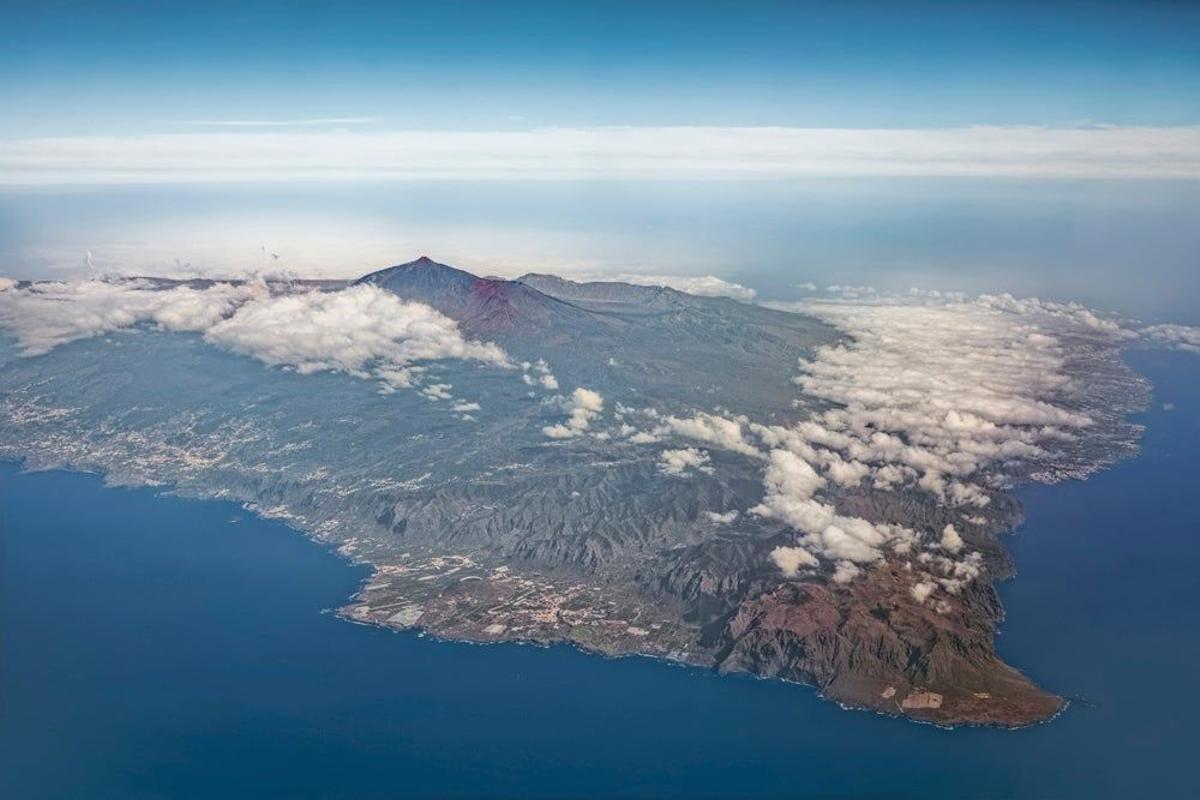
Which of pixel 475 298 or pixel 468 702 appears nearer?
pixel 468 702

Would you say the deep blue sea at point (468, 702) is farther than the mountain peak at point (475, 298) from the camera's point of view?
No

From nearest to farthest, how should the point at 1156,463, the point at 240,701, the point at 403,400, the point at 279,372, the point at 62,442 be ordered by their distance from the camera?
the point at 240,701, the point at 1156,463, the point at 62,442, the point at 403,400, the point at 279,372

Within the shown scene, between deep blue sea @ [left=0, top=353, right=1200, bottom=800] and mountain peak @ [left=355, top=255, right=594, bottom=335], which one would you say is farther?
mountain peak @ [left=355, top=255, right=594, bottom=335]

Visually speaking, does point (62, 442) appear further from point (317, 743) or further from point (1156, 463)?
point (1156, 463)

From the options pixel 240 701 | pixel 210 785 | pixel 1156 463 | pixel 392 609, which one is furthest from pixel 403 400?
pixel 1156 463

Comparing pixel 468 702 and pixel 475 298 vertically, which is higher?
pixel 475 298

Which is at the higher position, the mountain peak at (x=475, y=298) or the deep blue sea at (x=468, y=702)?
the mountain peak at (x=475, y=298)

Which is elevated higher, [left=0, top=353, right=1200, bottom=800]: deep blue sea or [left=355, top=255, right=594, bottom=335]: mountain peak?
[left=355, top=255, right=594, bottom=335]: mountain peak

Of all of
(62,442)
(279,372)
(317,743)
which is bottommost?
(317,743)
